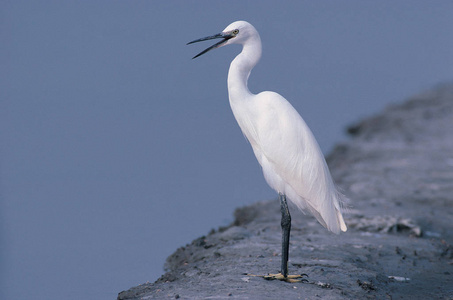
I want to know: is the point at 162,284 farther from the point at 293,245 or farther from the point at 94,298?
the point at 293,245

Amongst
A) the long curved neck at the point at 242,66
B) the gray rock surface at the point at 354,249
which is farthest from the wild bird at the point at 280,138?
the gray rock surface at the point at 354,249

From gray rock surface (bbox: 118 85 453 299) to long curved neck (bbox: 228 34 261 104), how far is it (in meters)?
1.45

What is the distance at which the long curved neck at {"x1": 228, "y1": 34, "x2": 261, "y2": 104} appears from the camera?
5.11 m

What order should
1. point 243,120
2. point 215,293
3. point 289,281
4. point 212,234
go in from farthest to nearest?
point 212,234 → point 243,120 → point 289,281 → point 215,293

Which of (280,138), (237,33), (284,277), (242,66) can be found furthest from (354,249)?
(237,33)

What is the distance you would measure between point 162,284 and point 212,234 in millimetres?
2084

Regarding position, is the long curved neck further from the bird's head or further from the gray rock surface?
the gray rock surface

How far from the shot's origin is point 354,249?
6105mm

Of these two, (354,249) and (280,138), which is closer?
(280,138)

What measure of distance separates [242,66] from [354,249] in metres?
2.21

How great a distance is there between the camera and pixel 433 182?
30.1 ft

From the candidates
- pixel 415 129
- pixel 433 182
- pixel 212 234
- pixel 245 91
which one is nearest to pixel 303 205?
pixel 245 91

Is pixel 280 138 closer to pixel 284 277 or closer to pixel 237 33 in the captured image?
pixel 237 33

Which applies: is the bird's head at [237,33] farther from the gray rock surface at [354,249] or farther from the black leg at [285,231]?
the gray rock surface at [354,249]
